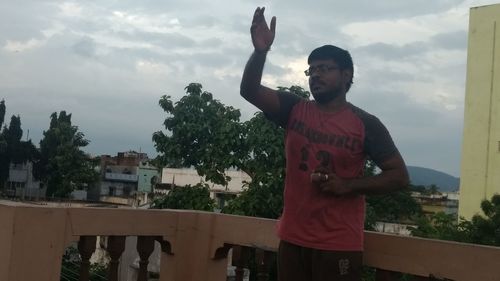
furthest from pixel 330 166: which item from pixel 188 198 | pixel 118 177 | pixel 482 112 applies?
pixel 118 177

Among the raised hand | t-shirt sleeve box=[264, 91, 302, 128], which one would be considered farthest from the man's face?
the raised hand

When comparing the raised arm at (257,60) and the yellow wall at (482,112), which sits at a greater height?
the yellow wall at (482,112)

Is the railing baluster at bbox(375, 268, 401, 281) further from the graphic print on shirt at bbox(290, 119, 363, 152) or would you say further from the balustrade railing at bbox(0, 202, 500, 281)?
the graphic print on shirt at bbox(290, 119, 363, 152)

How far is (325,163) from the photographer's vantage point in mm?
2439

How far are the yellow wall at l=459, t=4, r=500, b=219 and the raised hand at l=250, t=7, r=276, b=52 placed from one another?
1773 cm

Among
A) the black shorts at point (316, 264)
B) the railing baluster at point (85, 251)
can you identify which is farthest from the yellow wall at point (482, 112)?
the black shorts at point (316, 264)

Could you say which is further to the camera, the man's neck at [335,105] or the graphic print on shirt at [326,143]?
the man's neck at [335,105]

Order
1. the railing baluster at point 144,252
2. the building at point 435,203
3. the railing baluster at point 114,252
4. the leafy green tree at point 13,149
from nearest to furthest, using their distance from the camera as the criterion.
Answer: the railing baluster at point 114,252 → the railing baluster at point 144,252 → the building at point 435,203 → the leafy green tree at point 13,149

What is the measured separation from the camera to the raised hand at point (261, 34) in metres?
2.48

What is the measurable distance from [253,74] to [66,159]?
3244 centimetres

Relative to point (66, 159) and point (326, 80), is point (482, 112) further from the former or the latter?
point (66, 159)

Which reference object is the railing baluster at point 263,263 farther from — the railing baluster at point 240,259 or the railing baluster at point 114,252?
the railing baluster at point 114,252

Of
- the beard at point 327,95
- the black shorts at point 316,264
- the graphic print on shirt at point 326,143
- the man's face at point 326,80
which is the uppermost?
the man's face at point 326,80

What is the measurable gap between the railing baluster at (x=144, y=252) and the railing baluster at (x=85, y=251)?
0.31 meters
